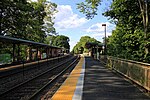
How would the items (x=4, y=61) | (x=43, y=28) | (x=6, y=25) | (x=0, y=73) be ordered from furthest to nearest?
1. (x=43, y=28)
2. (x=6, y=25)
3. (x=4, y=61)
4. (x=0, y=73)

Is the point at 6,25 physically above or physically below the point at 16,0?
below

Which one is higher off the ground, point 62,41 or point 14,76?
point 62,41

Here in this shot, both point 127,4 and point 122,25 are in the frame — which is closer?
point 127,4

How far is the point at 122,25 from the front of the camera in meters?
25.7

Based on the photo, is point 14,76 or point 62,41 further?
point 62,41

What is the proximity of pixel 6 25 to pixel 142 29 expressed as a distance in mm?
24931

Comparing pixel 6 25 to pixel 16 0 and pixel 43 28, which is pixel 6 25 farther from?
pixel 43 28

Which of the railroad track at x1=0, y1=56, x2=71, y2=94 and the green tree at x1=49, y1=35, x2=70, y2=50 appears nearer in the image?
the railroad track at x1=0, y1=56, x2=71, y2=94

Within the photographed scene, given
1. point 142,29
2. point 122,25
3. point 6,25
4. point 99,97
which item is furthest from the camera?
point 6,25

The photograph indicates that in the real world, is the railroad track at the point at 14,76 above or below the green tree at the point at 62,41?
below

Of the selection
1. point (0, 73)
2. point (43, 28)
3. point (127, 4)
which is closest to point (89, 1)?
point (127, 4)

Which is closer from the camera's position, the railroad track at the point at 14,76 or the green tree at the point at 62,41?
the railroad track at the point at 14,76

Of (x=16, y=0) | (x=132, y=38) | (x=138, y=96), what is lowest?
(x=138, y=96)

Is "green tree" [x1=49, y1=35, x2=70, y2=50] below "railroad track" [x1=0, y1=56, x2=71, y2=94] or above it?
above
